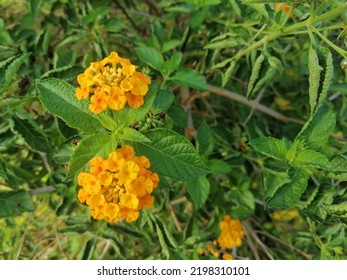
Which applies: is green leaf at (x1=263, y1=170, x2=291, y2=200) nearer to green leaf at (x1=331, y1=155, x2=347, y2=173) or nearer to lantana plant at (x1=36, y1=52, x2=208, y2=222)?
green leaf at (x1=331, y1=155, x2=347, y2=173)

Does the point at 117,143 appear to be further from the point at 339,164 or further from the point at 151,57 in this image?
the point at 339,164

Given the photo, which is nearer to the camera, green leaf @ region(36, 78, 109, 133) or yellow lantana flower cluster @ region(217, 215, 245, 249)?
green leaf @ region(36, 78, 109, 133)

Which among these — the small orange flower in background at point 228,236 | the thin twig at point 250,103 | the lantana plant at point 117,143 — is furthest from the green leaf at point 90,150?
the thin twig at point 250,103

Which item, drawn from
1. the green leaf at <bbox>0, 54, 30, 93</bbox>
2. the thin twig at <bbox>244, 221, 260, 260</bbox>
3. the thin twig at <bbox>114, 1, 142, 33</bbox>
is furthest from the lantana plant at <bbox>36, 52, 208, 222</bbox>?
the thin twig at <bbox>114, 1, 142, 33</bbox>

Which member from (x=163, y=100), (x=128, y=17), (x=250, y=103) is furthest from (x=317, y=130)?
(x=128, y=17)

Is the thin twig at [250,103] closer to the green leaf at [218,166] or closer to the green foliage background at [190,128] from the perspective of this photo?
the green foliage background at [190,128]
